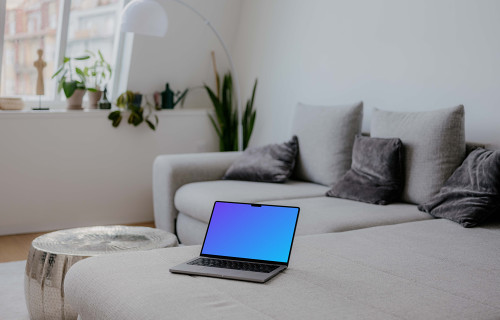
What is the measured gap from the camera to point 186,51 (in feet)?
17.0

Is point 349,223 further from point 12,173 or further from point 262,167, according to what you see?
point 12,173

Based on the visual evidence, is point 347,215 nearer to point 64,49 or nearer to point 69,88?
point 69,88

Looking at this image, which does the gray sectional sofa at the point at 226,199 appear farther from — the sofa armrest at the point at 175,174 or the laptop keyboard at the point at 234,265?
the laptop keyboard at the point at 234,265

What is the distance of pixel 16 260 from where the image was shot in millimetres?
3811

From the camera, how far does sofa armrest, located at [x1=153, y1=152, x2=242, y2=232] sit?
3.97 meters

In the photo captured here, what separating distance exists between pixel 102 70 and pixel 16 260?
1.85 meters

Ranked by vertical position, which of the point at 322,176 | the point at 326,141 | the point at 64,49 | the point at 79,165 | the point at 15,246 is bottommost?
the point at 15,246

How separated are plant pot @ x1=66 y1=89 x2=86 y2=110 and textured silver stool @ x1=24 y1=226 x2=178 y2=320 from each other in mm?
2081

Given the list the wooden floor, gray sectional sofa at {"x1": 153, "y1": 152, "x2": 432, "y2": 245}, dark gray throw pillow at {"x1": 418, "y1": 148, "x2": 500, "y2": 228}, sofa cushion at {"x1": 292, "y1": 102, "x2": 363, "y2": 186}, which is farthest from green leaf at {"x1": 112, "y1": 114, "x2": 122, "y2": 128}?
dark gray throw pillow at {"x1": 418, "y1": 148, "x2": 500, "y2": 228}

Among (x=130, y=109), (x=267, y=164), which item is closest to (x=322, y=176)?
(x=267, y=164)

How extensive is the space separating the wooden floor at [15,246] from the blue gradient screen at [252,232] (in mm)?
2222

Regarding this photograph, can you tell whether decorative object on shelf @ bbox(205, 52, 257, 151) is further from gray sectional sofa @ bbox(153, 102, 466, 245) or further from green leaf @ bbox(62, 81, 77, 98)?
green leaf @ bbox(62, 81, 77, 98)

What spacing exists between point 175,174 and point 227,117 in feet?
4.75

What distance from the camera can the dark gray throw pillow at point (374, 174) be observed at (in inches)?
128
